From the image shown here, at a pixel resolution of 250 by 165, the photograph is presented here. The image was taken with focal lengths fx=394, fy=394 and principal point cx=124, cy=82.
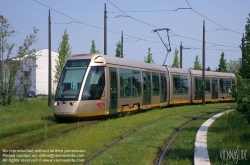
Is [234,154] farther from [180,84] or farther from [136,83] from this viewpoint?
[180,84]

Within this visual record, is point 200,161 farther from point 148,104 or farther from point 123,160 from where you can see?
point 148,104

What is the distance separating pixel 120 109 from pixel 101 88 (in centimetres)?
232

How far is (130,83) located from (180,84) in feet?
36.5

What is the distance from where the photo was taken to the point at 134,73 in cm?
2136

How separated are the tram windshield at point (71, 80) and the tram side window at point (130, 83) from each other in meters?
2.75

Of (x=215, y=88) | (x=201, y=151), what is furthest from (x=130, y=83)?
(x=215, y=88)

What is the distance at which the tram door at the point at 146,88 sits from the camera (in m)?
22.8

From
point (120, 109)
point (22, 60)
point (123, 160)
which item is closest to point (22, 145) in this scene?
point (123, 160)

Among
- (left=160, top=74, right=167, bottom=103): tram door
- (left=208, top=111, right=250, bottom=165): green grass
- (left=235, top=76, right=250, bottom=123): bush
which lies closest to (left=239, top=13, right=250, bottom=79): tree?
(left=235, top=76, right=250, bottom=123): bush

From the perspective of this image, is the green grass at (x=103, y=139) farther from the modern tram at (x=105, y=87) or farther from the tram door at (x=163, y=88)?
the tram door at (x=163, y=88)

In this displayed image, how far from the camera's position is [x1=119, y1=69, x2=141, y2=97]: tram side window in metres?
19.3

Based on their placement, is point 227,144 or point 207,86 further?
point 207,86

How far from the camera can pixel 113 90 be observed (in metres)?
18.2

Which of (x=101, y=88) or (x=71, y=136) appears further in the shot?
(x=101, y=88)
